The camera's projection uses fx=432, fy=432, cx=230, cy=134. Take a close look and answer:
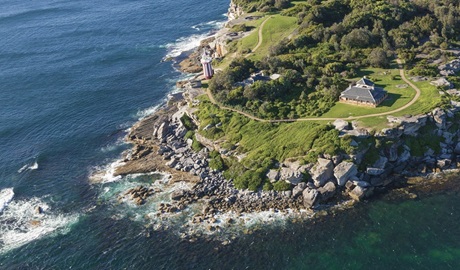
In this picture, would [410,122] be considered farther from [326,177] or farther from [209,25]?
[209,25]

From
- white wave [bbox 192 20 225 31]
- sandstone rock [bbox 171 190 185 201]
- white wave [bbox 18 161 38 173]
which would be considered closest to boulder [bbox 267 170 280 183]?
sandstone rock [bbox 171 190 185 201]

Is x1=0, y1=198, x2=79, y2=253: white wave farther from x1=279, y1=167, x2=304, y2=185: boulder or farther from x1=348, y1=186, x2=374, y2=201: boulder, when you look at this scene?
x1=348, y1=186, x2=374, y2=201: boulder

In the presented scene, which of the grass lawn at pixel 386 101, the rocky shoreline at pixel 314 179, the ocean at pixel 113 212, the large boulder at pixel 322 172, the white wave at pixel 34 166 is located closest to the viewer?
the ocean at pixel 113 212

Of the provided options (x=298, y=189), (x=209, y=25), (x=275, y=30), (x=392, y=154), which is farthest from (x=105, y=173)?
(x=209, y=25)

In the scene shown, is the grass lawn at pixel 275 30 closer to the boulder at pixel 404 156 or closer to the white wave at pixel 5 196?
the boulder at pixel 404 156

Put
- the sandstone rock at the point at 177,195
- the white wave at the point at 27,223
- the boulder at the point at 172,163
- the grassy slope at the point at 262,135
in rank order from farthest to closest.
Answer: the boulder at the point at 172,163 < the grassy slope at the point at 262,135 < the sandstone rock at the point at 177,195 < the white wave at the point at 27,223

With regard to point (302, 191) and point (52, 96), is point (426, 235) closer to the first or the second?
point (302, 191)

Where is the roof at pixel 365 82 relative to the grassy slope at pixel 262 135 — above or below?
above

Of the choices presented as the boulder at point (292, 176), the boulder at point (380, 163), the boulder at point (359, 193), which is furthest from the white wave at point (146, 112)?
the boulder at point (380, 163)
